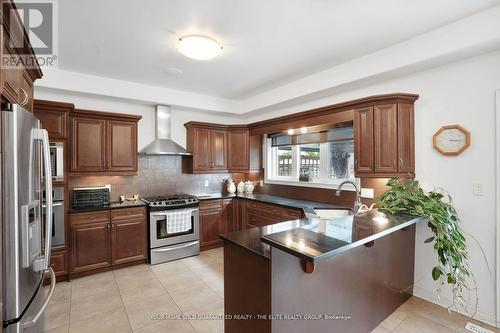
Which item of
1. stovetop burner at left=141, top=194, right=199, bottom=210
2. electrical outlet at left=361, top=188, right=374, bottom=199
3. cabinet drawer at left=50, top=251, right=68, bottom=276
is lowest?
cabinet drawer at left=50, top=251, right=68, bottom=276

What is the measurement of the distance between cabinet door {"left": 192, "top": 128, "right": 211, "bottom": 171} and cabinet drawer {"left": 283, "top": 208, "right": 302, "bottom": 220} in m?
1.78

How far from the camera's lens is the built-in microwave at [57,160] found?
3.00 m

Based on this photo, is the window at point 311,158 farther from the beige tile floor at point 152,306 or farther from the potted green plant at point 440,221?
the beige tile floor at point 152,306

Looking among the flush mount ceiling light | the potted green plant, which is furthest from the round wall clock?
the flush mount ceiling light

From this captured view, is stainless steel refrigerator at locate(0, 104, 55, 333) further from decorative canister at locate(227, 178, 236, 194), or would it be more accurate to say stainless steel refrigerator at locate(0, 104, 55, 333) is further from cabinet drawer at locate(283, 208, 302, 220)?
decorative canister at locate(227, 178, 236, 194)

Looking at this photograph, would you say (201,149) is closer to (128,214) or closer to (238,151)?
(238,151)

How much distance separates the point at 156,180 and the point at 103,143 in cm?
109

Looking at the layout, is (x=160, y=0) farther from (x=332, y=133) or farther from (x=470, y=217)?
(x=470, y=217)

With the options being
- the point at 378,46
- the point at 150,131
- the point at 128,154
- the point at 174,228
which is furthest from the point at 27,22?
the point at 378,46

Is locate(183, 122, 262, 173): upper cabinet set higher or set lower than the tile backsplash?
higher

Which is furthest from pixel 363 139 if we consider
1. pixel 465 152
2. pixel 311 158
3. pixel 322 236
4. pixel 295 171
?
pixel 322 236

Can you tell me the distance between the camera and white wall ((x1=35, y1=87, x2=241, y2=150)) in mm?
3559

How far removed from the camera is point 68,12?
83.4 inches

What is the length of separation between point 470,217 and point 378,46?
2.02 meters
